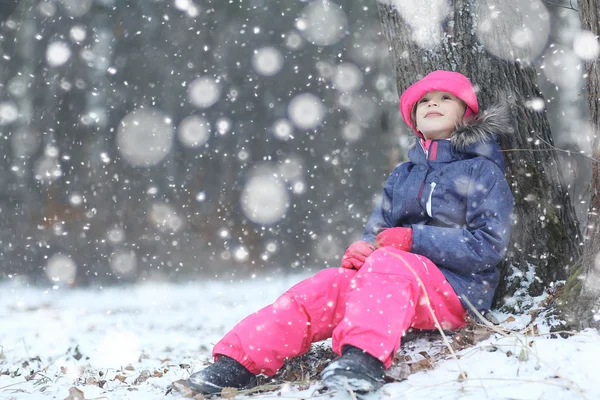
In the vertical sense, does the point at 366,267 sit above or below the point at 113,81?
below

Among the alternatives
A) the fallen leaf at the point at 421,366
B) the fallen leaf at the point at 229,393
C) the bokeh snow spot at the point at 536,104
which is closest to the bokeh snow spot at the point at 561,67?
the bokeh snow spot at the point at 536,104

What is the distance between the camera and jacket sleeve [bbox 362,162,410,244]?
2.92m

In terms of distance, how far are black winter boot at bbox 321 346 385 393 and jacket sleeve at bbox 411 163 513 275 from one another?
0.74 metres

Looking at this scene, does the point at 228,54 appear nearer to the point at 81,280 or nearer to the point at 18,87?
the point at 18,87

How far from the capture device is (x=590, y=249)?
89.0 inches

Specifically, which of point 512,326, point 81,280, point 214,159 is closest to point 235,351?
point 512,326

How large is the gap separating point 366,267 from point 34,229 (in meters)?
7.07

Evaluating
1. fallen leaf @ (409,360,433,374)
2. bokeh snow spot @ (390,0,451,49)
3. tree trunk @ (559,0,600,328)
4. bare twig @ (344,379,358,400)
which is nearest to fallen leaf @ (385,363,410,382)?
fallen leaf @ (409,360,433,374)

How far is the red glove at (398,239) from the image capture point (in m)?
2.49

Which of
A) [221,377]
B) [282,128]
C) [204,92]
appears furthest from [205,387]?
[204,92]

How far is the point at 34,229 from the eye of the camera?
7.88 m

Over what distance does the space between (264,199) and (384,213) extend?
4.84m

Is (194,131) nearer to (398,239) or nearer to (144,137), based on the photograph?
(144,137)

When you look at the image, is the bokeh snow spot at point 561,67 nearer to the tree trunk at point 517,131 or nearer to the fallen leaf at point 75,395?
the tree trunk at point 517,131
